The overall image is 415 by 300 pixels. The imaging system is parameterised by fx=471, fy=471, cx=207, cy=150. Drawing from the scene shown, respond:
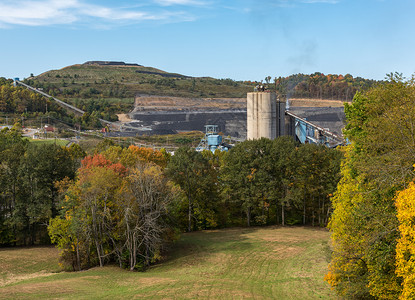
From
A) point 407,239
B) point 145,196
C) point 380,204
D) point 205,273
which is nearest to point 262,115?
point 145,196

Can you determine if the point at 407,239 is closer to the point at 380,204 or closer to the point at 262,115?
the point at 380,204

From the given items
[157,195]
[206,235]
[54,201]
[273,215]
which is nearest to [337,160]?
[273,215]

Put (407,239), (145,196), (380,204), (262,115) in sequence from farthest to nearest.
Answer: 1. (262,115)
2. (145,196)
3. (380,204)
4. (407,239)

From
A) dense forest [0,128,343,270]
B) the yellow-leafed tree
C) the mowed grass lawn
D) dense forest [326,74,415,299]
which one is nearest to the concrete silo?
dense forest [0,128,343,270]

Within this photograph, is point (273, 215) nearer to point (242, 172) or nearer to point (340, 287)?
point (242, 172)

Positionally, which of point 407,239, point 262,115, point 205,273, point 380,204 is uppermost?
point 262,115
